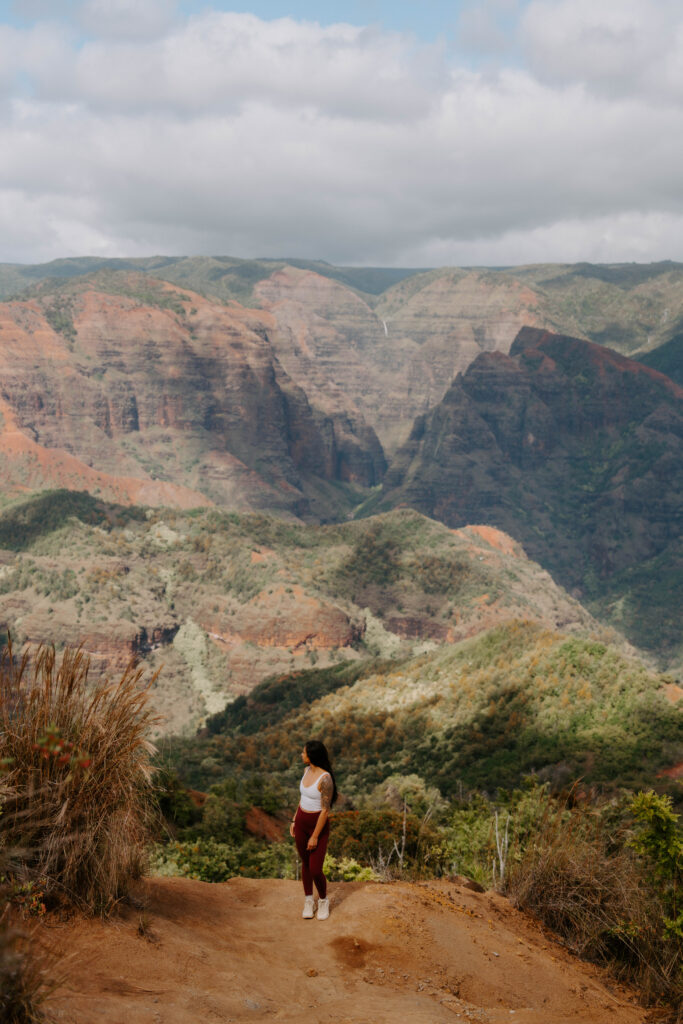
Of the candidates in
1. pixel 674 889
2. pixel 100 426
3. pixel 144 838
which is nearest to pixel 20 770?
pixel 144 838

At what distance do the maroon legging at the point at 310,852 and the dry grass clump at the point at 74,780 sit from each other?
A: 218 cm

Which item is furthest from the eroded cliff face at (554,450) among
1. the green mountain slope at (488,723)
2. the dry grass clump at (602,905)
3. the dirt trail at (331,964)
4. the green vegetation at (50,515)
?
the dirt trail at (331,964)

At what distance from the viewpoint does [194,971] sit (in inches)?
299

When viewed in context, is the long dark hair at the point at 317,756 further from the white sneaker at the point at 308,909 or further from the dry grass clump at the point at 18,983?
the dry grass clump at the point at 18,983

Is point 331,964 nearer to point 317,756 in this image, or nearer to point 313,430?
point 317,756

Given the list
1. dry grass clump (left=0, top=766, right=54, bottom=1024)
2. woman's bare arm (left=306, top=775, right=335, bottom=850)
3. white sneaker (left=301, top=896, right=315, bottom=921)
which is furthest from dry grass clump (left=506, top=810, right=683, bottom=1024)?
dry grass clump (left=0, top=766, right=54, bottom=1024)

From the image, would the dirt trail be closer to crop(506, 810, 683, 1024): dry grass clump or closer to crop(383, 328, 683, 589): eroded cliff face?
crop(506, 810, 683, 1024): dry grass clump

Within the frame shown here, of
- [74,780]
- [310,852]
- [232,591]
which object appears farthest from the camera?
[232,591]

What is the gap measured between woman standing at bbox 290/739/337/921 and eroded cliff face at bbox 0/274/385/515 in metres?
118

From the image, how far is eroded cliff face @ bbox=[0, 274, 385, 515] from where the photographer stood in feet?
471

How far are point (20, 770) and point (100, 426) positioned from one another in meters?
152

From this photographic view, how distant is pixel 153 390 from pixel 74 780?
158532 millimetres

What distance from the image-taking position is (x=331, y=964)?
8547 mm

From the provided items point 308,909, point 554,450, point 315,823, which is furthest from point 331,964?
point 554,450
